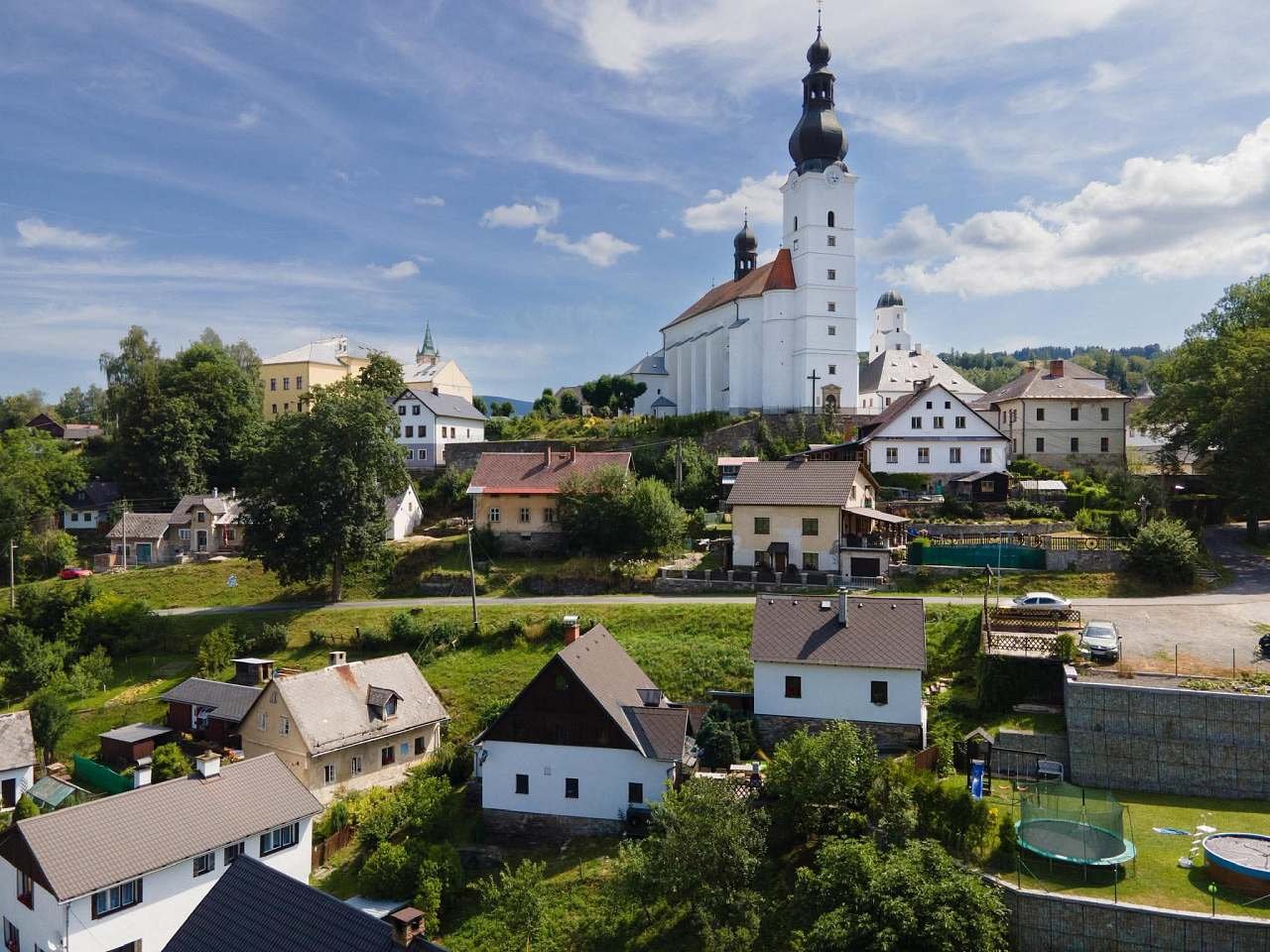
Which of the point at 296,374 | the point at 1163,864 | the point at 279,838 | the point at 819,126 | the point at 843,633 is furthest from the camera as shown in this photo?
the point at 296,374

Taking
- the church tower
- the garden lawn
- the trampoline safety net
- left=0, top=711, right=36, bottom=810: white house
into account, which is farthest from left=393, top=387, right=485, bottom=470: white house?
the trampoline safety net

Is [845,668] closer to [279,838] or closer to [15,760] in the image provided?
[279,838]

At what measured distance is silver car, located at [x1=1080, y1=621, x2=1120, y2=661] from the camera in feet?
90.5

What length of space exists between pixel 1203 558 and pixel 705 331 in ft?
143

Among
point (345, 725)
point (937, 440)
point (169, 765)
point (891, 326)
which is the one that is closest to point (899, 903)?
point (345, 725)

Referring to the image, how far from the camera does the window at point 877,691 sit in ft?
89.8

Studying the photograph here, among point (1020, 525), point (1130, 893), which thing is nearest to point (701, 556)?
point (1020, 525)

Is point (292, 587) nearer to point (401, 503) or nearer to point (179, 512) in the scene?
point (401, 503)

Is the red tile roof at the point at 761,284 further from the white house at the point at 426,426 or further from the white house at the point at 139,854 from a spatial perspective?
the white house at the point at 139,854

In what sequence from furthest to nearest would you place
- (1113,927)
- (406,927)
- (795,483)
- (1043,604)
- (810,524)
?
1. (795,483)
2. (810,524)
3. (1043,604)
4. (1113,927)
5. (406,927)

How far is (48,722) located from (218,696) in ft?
22.6

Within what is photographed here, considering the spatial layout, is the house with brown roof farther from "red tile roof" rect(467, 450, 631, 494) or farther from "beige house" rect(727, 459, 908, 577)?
"beige house" rect(727, 459, 908, 577)

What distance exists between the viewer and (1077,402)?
5562 cm

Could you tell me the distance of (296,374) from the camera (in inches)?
3263
